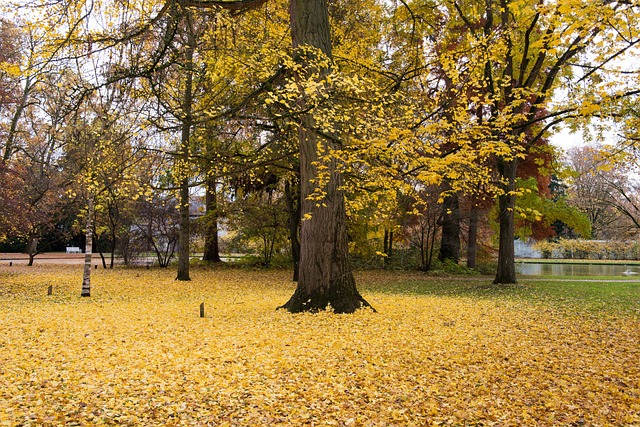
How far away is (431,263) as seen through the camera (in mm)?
22078

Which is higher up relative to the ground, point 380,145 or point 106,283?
point 380,145

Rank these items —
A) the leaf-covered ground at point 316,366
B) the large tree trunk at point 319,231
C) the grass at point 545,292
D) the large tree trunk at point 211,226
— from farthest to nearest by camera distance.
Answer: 1. the large tree trunk at point 211,226
2. the grass at point 545,292
3. the large tree trunk at point 319,231
4. the leaf-covered ground at point 316,366

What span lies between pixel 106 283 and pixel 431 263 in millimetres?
13463

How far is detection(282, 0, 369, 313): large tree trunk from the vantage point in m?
8.92

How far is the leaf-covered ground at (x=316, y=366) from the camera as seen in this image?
4.07m

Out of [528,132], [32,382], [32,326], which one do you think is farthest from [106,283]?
[528,132]

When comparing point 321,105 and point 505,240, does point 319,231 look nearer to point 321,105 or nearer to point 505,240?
point 321,105

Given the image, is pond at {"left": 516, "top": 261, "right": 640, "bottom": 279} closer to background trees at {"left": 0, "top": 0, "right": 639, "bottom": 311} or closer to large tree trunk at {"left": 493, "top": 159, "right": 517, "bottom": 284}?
background trees at {"left": 0, "top": 0, "right": 639, "bottom": 311}

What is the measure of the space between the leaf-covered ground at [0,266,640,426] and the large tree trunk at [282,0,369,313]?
0.50 metres

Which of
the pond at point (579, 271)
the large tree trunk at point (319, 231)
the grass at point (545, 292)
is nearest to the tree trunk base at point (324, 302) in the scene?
the large tree trunk at point (319, 231)

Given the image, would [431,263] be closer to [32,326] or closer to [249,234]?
[249,234]

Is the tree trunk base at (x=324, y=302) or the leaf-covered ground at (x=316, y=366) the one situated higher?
the tree trunk base at (x=324, y=302)

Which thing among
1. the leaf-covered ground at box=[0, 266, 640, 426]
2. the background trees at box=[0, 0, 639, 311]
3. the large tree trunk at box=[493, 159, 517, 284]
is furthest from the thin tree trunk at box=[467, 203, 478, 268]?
the leaf-covered ground at box=[0, 266, 640, 426]

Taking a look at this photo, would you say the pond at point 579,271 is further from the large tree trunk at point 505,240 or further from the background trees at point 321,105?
the large tree trunk at point 505,240
